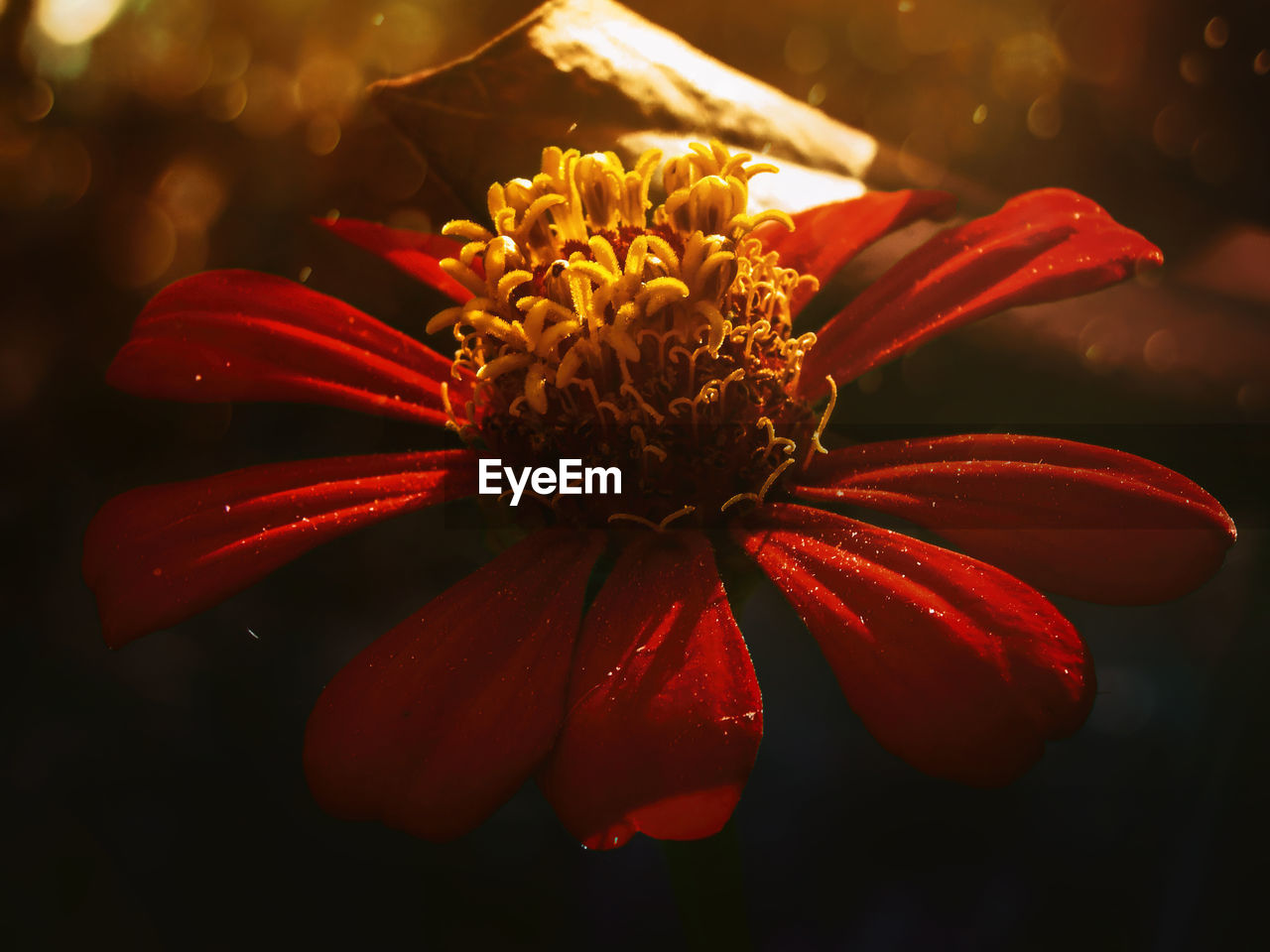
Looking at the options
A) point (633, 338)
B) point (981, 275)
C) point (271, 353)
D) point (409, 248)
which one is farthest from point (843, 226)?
point (271, 353)

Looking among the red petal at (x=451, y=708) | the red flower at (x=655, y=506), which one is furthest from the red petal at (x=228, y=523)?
the red petal at (x=451, y=708)

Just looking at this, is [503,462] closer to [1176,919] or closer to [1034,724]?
[1034,724]

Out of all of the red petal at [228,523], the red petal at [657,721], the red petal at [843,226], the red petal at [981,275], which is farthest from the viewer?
the red petal at [843,226]

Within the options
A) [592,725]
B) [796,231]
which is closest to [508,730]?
[592,725]

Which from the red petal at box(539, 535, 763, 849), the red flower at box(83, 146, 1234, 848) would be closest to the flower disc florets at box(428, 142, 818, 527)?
the red flower at box(83, 146, 1234, 848)

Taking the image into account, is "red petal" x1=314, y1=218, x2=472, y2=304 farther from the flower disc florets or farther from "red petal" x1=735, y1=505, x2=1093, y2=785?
"red petal" x1=735, y1=505, x2=1093, y2=785

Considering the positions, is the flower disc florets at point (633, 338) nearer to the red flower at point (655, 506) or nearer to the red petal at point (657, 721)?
the red flower at point (655, 506)

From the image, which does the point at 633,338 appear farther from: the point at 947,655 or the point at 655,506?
the point at 947,655
